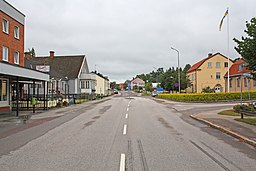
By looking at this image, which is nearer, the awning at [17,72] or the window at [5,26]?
the awning at [17,72]

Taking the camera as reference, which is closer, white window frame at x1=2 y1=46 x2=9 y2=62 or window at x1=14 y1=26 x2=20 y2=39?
white window frame at x1=2 y1=46 x2=9 y2=62

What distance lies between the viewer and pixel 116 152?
26.7 feet

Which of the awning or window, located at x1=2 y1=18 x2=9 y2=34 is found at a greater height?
window, located at x1=2 y1=18 x2=9 y2=34

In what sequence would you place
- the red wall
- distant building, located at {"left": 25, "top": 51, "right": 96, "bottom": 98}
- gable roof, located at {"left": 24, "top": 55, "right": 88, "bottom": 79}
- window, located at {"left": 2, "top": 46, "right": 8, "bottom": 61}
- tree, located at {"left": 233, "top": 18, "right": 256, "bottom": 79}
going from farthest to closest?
gable roof, located at {"left": 24, "top": 55, "right": 88, "bottom": 79}, distant building, located at {"left": 25, "top": 51, "right": 96, "bottom": 98}, window, located at {"left": 2, "top": 46, "right": 8, "bottom": 61}, the red wall, tree, located at {"left": 233, "top": 18, "right": 256, "bottom": 79}

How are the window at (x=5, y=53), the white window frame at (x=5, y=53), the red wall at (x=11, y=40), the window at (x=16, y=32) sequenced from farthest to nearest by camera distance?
the window at (x=16, y=32) → the window at (x=5, y=53) → the white window frame at (x=5, y=53) → the red wall at (x=11, y=40)

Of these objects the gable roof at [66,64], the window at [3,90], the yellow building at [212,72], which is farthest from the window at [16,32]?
the yellow building at [212,72]

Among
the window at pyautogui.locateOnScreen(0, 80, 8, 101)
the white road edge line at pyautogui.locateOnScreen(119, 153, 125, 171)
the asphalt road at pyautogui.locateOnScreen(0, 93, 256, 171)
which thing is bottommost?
the asphalt road at pyautogui.locateOnScreen(0, 93, 256, 171)

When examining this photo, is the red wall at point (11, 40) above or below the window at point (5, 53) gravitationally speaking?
above

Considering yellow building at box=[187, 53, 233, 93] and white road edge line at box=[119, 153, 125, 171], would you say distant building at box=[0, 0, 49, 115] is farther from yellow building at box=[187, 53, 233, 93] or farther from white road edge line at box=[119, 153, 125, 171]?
yellow building at box=[187, 53, 233, 93]


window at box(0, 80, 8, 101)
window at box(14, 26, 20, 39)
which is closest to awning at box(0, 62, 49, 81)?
window at box(0, 80, 8, 101)

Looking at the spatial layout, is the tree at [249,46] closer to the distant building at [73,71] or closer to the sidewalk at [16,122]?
the sidewalk at [16,122]

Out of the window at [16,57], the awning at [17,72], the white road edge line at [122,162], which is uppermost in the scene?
the window at [16,57]

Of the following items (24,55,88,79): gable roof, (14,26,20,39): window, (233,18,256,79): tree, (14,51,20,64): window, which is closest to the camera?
(233,18,256,79): tree

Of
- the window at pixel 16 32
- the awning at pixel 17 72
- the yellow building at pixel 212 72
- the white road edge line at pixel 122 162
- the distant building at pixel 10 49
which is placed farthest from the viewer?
the yellow building at pixel 212 72
